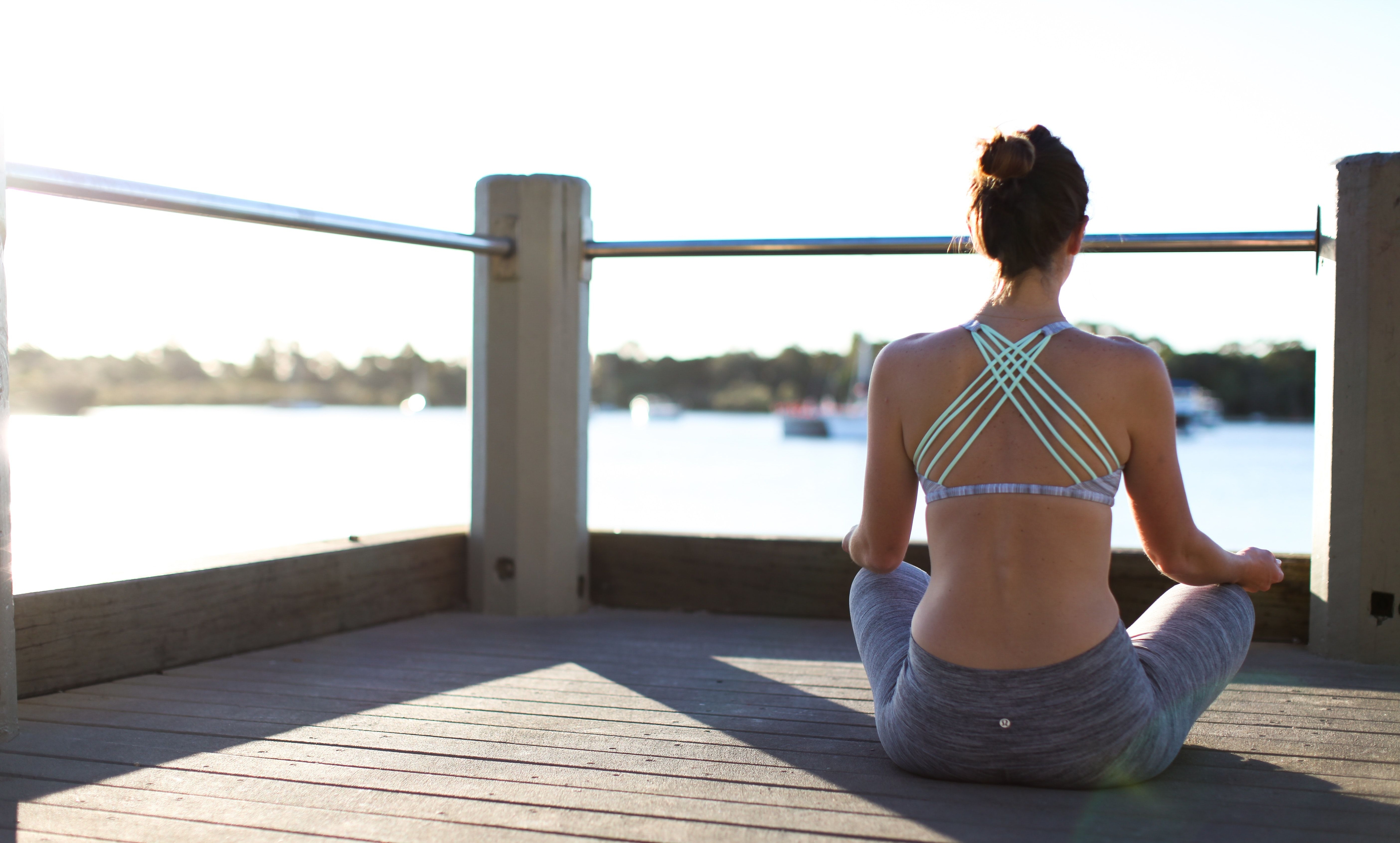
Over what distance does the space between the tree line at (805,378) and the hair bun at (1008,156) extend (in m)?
38.8

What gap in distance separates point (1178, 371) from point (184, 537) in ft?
138

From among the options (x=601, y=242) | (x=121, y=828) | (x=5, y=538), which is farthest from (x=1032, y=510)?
(x=601, y=242)

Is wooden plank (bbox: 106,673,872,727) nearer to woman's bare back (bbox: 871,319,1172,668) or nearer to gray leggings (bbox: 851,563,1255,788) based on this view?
gray leggings (bbox: 851,563,1255,788)

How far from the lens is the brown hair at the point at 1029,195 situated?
1.36 m

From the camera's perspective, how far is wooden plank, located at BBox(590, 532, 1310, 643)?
264 cm

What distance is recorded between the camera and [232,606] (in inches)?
90.7

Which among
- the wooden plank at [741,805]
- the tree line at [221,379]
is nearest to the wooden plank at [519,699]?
the wooden plank at [741,805]

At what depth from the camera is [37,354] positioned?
41.4 metres

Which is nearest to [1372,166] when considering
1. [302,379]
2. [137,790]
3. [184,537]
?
[137,790]

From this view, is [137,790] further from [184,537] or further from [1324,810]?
[184,537]

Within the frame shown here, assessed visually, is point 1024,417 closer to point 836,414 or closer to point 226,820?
point 226,820

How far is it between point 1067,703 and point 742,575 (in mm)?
1587

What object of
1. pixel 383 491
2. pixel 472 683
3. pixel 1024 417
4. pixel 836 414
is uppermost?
pixel 1024 417

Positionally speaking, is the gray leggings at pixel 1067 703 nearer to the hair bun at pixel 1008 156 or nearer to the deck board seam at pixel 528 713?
the deck board seam at pixel 528 713
